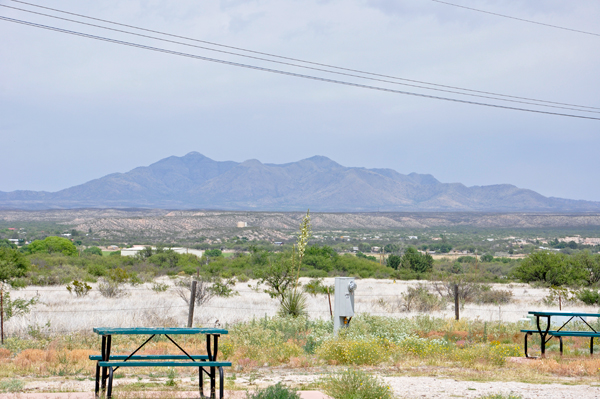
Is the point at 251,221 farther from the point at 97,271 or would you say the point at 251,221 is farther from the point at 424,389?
the point at 424,389

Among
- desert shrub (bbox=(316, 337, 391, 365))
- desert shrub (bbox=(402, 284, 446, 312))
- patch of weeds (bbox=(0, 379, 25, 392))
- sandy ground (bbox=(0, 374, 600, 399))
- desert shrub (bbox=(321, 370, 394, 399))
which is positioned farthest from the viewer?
desert shrub (bbox=(402, 284, 446, 312))

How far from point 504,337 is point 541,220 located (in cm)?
17361

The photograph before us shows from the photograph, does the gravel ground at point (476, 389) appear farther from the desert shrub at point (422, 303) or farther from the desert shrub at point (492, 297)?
the desert shrub at point (492, 297)

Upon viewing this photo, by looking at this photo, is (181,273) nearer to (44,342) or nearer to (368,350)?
(44,342)

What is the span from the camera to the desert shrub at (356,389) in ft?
23.1

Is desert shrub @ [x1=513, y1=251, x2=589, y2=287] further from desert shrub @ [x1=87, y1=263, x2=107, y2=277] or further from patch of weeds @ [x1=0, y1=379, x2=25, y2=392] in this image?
patch of weeds @ [x1=0, y1=379, x2=25, y2=392]

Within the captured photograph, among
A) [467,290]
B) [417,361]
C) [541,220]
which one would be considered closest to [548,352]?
[417,361]

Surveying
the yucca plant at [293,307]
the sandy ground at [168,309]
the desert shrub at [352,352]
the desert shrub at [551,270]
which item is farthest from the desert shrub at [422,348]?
the desert shrub at [551,270]

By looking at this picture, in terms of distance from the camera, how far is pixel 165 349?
1149 centimetres

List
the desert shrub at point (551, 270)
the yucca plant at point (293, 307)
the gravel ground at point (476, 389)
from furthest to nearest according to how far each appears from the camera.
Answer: the desert shrub at point (551, 270) → the yucca plant at point (293, 307) → the gravel ground at point (476, 389)

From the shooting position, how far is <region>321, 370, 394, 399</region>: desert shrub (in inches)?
277

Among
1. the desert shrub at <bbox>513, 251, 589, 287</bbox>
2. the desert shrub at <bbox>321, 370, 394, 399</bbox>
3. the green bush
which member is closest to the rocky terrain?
the green bush

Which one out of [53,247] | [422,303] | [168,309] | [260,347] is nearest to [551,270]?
[422,303]

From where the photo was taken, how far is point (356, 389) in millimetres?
7172
